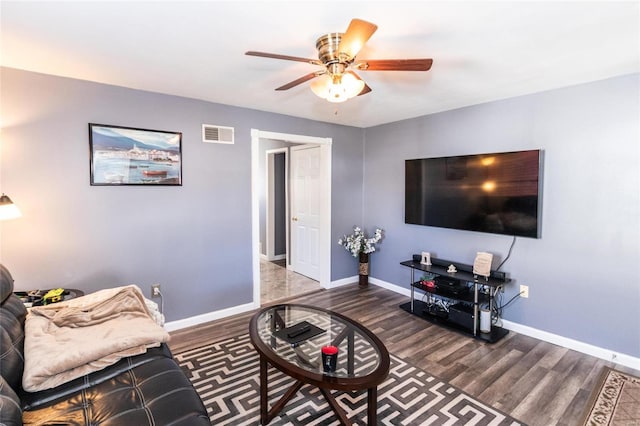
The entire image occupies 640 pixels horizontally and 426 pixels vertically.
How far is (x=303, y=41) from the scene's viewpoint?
1974 mm

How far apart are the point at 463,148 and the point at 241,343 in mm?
3127

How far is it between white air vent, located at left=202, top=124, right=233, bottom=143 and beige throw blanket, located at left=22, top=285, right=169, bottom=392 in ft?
5.73

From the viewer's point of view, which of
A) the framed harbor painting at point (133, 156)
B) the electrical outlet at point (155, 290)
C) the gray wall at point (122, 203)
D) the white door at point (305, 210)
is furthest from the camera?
the white door at point (305, 210)

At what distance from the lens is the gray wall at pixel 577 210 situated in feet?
8.37

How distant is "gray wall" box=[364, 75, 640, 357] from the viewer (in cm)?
255

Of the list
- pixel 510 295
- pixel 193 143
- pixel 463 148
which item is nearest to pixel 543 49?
pixel 463 148

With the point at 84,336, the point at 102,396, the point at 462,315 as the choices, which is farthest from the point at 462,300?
the point at 84,336

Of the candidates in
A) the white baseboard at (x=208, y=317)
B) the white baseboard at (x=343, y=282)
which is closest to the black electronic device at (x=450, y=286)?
the white baseboard at (x=343, y=282)

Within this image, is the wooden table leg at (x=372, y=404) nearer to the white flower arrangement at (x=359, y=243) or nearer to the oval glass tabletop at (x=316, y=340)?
the oval glass tabletop at (x=316, y=340)

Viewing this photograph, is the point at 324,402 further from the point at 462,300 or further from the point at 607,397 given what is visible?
the point at 607,397

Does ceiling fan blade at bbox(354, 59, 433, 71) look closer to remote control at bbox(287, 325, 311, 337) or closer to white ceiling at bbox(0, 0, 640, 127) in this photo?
white ceiling at bbox(0, 0, 640, 127)

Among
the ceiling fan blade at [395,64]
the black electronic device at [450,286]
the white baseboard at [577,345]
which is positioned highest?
the ceiling fan blade at [395,64]

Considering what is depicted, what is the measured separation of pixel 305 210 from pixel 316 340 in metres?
3.05

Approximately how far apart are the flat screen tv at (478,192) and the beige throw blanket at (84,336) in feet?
10.0
